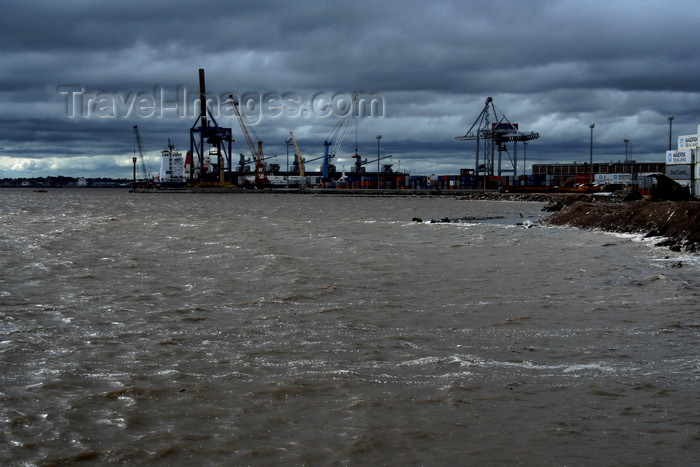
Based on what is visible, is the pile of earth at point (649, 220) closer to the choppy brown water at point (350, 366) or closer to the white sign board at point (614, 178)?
the choppy brown water at point (350, 366)

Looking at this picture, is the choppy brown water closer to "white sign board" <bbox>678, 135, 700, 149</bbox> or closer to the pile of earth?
the pile of earth

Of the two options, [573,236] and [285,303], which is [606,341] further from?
[573,236]

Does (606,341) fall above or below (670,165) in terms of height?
below

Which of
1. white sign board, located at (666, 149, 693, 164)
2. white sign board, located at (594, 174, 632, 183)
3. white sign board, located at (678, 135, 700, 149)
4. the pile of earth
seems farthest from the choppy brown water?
white sign board, located at (594, 174, 632, 183)

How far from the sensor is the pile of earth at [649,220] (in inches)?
941

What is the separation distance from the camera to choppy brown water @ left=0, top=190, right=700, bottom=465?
595 cm

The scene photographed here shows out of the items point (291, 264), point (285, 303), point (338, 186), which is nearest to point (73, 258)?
point (291, 264)

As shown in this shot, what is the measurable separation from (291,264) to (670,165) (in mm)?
61834

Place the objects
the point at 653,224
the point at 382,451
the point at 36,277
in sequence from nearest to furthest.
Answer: the point at 382,451, the point at 36,277, the point at 653,224

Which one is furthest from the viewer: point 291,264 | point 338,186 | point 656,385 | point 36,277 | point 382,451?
point 338,186

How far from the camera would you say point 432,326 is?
10773 mm

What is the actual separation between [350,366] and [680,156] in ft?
228

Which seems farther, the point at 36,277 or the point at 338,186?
the point at 338,186

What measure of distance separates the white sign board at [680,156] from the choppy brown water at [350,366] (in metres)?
55.6
